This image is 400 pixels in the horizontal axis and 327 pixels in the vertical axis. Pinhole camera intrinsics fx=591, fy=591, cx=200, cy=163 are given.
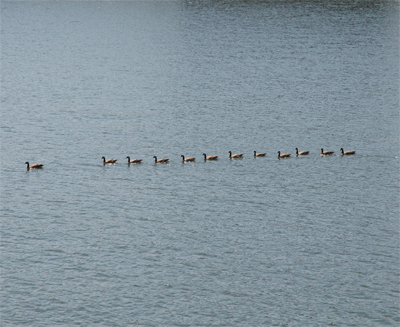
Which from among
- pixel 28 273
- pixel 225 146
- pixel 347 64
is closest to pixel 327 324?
pixel 28 273

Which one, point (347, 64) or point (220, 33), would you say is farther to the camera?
point (220, 33)

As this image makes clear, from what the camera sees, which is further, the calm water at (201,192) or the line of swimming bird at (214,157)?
the line of swimming bird at (214,157)

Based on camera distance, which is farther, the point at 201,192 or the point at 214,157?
the point at 214,157

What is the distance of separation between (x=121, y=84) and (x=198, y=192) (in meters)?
51.3

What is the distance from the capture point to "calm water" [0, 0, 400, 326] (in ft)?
134

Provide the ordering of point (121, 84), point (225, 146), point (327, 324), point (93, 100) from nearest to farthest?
point (327, 324), point (225, 146), point (93, 100), point (121, 84)

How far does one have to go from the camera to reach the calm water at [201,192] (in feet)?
134

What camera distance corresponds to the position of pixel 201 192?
59281 millimetres

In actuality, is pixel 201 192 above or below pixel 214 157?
below

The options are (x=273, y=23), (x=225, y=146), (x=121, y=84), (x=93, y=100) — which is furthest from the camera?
(x=273, y=23)

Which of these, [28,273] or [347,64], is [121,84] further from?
[28,273]

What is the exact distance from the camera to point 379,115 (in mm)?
85938

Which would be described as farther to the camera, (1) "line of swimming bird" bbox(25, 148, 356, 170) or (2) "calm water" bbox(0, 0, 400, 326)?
(1) "line of swimming bird" bbox(25, 148, 356, 170)

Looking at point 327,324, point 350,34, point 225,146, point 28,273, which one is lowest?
point 327,324
